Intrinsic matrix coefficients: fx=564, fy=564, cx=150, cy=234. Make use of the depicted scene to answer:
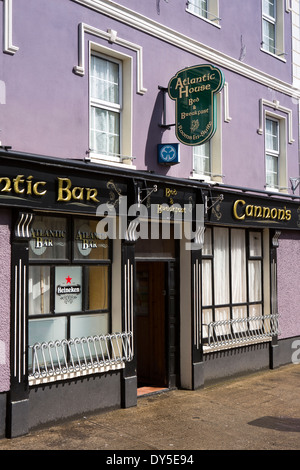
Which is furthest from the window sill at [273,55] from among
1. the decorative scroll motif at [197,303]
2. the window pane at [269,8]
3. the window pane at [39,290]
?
the window pane at [39,290]

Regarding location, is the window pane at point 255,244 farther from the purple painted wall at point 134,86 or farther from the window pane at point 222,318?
the window pane at point 222,318

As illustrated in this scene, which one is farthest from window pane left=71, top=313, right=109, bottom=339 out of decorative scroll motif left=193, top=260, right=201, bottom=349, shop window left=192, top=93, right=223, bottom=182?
shop window left=192, top=93, right=223, bottom=182

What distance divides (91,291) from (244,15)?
738 centimetres

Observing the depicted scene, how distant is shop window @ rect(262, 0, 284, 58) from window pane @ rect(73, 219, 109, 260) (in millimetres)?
7131

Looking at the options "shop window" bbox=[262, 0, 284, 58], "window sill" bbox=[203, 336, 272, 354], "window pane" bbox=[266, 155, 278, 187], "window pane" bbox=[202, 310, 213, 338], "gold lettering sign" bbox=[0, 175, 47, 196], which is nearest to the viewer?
"gold lettering sign" bbox=[0, 175, 47, 196]

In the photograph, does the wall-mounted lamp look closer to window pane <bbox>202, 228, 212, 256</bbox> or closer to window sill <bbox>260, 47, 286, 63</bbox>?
window sill <bbox>260, 47, 286, 63</bbox>

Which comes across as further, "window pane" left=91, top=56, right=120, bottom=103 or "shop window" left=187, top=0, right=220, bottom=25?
"shop window" left=187, top=0, right=220, bottom=25

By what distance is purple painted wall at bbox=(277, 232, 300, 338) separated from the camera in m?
13.3

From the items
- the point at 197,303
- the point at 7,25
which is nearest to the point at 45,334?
the point at 197,303

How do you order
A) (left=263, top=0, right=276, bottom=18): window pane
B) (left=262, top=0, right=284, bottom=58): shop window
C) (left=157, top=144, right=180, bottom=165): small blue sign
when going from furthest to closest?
(left=262, top=0, right=284, bottom=58): shop window
(left=263, top=0, right=276, bottom=18): window pane
(left=157, top=144, right=180, bottom=165): small blue sign

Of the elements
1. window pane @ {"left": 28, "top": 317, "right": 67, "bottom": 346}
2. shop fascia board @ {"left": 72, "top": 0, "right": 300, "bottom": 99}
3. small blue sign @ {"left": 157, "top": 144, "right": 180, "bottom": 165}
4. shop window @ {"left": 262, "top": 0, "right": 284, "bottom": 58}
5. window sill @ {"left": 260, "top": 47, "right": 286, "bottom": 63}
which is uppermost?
shop window @ {"left": 262, "top": 0, "right": 284, "bottom": 58}

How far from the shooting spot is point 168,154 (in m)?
10.2

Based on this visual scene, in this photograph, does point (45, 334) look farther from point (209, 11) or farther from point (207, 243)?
point (209, 11)
